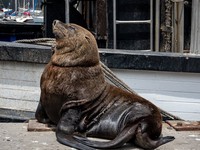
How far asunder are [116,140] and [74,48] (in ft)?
2.93

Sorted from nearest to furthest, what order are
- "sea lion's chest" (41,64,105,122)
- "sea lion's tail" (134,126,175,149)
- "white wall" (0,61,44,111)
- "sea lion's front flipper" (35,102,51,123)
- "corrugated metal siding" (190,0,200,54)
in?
1. "sea lion's tail" (134,126,175,149)
2. "sea lion's chest" (41,64,105,122)
3. "sea lion's front flipper" (35,102,51,123)
4. "white wall" (0,61,44,111)
5. "corrugated metal siding" (190,0,200,54)

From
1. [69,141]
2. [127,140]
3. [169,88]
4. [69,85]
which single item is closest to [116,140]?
[127,140]

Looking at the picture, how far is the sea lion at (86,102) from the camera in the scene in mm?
4539

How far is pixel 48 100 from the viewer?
4.73 m

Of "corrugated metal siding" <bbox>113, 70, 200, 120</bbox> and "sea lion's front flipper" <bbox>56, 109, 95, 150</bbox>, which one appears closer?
"sea lion's front flipper" <bbox>56, 109, 95, 150</bbox>

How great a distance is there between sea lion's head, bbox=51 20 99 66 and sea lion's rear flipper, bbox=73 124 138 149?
67 centimetres

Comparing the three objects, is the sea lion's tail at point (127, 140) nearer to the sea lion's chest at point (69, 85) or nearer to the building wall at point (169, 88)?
the sea lion's chest at point (69, 85)

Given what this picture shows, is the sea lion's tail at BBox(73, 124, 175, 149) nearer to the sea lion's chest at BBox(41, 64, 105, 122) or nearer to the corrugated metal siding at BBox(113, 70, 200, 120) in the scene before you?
the sea lion's chest at BBox(41, 64, 105, 122)

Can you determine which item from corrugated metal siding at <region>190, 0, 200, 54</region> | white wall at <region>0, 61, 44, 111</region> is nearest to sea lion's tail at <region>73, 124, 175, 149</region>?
white wall at <region>0, 61, 44, 111</region>

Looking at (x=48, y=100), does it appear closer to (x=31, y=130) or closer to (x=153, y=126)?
(x=31, y=130)

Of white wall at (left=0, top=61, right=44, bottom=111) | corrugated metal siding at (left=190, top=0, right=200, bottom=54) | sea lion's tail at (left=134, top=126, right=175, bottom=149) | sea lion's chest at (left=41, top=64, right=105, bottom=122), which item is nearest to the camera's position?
sea lion's tail at (left=134, top=126, right=175, bottom=149)

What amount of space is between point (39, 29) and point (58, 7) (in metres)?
5.91

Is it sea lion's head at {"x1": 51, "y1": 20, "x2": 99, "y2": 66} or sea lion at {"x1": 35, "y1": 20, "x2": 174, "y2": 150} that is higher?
sea lion's head at {"x1": 51, "y1": 20, "x2": 99, "y2": 66}

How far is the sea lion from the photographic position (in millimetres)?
4539
